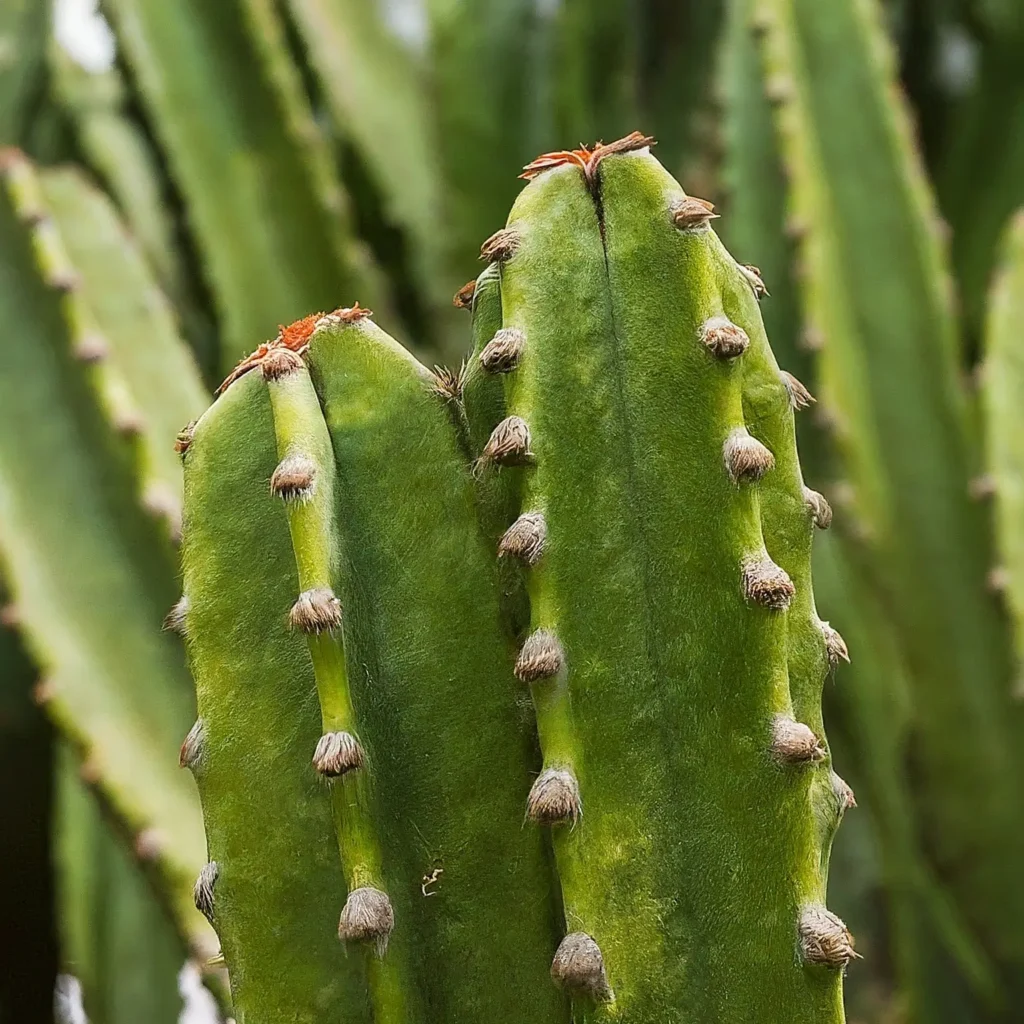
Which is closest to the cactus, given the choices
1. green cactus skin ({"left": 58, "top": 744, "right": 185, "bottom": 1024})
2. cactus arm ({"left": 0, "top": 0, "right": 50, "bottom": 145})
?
green cactus skin ({"left": 58, "top": 744, "right": 185, "bottom": 1024})

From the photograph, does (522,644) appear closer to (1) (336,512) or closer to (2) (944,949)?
(1) (336,512)

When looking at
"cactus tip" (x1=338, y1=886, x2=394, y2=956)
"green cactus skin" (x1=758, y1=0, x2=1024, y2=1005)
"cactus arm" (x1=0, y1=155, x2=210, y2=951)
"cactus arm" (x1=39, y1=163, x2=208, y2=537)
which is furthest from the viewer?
"green cactus skin" (x1=758, y1=0, x2=1024, y2=1005)

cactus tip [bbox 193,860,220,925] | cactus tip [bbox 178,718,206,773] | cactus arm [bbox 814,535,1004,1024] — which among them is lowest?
cactus arm [bbox 814,535,1004,1024]

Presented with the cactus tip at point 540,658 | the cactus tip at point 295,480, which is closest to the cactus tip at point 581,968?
the cactus tip at point 540,658

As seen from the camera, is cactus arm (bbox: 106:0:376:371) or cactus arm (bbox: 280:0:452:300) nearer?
cactus arm (bbox: 106:0:376:371)

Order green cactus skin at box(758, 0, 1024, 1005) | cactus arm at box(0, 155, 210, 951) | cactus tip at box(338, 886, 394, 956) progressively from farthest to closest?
green cactus skin at box(758, 0, 1024, 1005)
cactus arm at box(0, 155, 210, 951)
cactus tip at box(338, 886, 394, 956)

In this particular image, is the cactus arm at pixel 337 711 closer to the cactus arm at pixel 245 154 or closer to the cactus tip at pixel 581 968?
the cactus tip at pixel 581 968

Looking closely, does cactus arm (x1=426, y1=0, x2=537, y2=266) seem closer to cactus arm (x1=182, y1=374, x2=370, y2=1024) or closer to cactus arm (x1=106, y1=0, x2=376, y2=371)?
cactus arm (x1=106, y1=0, x2=376, y2=371)
